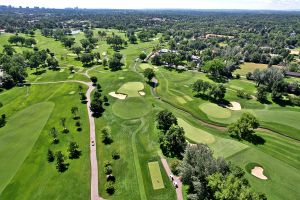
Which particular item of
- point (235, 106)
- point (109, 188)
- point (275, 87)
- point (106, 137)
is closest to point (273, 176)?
point (109, 188)

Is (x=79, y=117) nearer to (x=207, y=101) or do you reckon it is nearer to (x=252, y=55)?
(x=207, y=101)

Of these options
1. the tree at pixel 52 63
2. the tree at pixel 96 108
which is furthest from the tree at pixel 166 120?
the tree at pixel 52 63

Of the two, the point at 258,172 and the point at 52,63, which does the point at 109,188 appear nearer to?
the point at 258,172

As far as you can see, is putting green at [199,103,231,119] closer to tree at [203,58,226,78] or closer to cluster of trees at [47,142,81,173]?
tree at [203,58,226,78]

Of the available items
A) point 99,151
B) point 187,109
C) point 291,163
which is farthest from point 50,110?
point 291,163

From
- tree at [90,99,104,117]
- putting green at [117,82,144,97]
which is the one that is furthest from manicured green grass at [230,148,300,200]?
putting green at [117,82,144,97]
